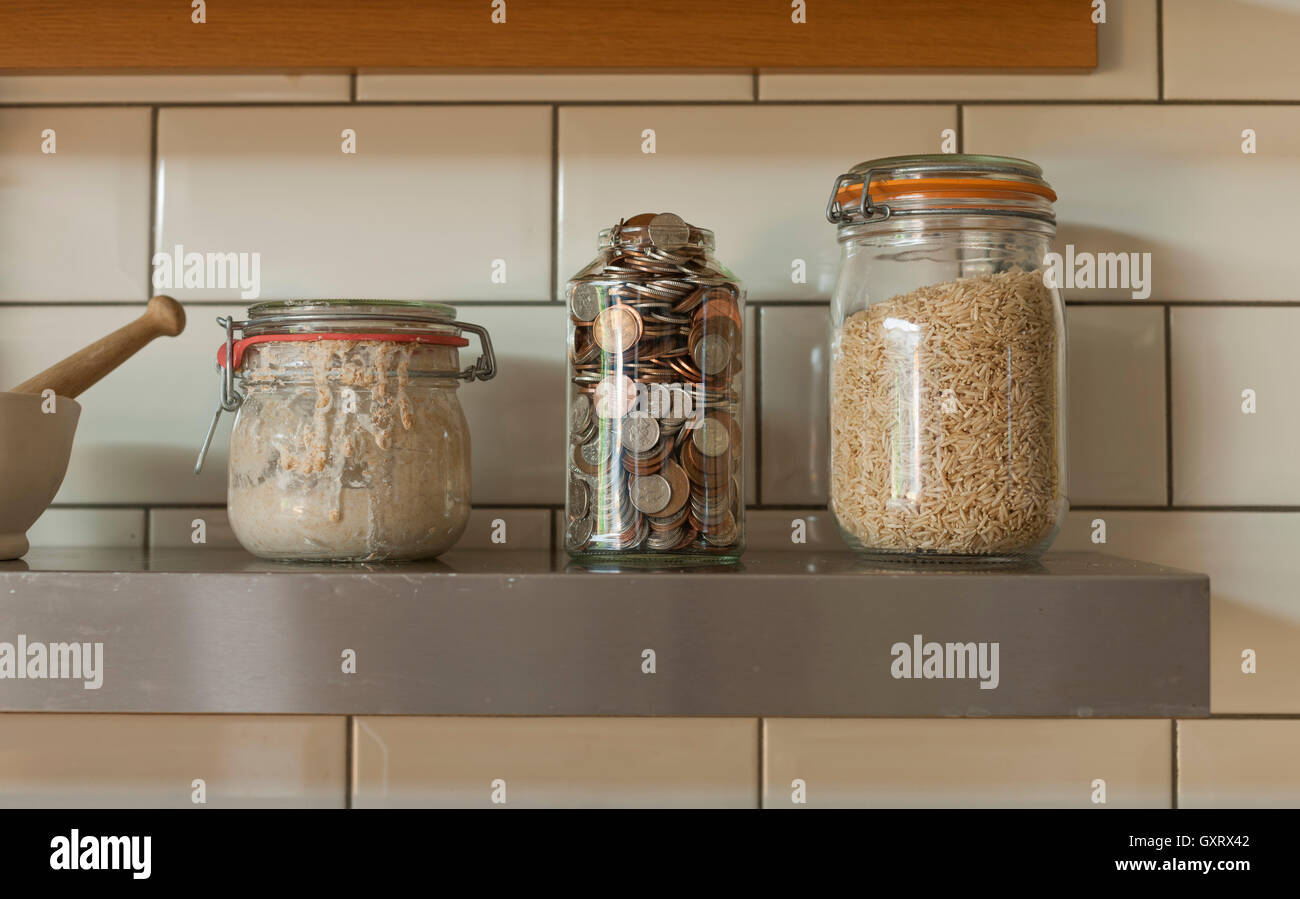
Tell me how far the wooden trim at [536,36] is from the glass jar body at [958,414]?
0.19 meters

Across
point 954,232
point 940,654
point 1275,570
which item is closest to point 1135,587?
point 940,654

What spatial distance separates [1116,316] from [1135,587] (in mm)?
342

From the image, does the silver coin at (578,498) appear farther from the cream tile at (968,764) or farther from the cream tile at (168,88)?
the cream tile at (168,88)

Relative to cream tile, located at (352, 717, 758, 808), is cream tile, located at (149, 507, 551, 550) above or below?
above

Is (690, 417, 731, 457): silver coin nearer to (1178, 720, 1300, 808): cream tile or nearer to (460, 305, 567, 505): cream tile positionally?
(460, 305, 567, 505): cream tile

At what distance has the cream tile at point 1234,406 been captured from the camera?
2.55 ft

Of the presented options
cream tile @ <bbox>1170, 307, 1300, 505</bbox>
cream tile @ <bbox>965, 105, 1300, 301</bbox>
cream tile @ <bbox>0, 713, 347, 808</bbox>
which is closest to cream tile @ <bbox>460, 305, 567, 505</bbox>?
cream tile @ <bbox>0, 713, 347, 808</bbox>

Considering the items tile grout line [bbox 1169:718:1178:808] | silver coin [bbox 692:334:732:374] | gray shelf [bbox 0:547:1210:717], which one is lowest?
tile grout line [bbox 1169:718:1178:808]

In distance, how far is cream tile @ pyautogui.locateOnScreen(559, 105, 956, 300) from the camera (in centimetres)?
78

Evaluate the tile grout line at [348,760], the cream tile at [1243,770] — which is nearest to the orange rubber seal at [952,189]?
the cream tile at [1243,770]

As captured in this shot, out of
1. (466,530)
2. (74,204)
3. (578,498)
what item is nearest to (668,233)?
(578,498)

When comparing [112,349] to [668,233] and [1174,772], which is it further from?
[1174,772]

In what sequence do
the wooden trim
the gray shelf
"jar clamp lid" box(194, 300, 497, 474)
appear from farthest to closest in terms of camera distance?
the wooden trim → "jar clamp lid" box(194, 300, 497, 474) → the gray shelf

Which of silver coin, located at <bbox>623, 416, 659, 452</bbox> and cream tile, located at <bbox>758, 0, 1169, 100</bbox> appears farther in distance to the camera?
cream tile, located at <bbox>758, 0, 1169, 100</bbox>
